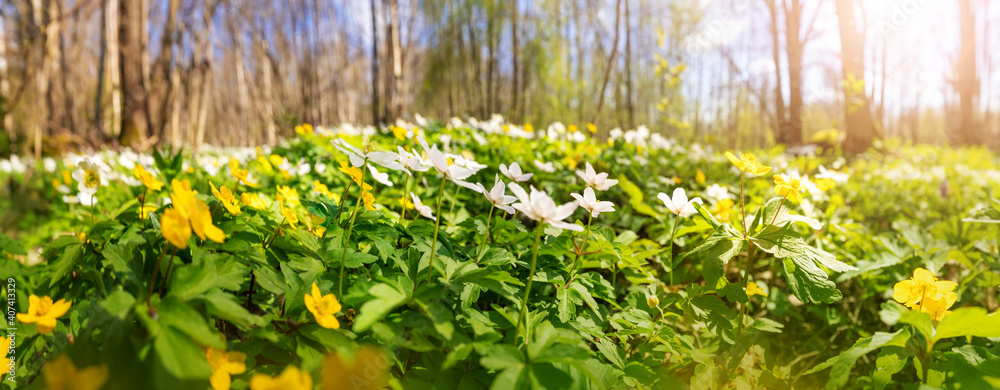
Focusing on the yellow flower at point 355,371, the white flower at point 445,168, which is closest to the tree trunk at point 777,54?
the white flower at point 445,168

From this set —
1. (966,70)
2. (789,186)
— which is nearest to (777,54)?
(789,186)

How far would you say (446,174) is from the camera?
0.96 meters

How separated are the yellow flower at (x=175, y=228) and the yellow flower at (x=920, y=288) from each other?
1.37 metres

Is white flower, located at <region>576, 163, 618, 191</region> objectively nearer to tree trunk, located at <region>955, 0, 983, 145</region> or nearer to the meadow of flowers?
the meadow of flowers

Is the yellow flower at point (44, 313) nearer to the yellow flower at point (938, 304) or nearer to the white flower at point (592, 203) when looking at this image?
the white flower at point (592, 203)

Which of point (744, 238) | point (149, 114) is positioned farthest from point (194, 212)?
point (149, 114)


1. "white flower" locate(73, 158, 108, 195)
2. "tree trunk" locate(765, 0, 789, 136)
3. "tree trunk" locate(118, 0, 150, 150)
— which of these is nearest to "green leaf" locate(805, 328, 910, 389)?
"white flower" locate(73, 158, 108, 195)

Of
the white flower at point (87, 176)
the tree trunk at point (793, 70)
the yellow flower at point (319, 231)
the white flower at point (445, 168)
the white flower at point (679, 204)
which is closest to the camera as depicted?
the white flower at point (445, 168)

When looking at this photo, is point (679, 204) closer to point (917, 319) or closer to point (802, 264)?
point (802, 264)

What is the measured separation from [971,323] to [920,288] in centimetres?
19

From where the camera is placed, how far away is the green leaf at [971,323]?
2.60ft

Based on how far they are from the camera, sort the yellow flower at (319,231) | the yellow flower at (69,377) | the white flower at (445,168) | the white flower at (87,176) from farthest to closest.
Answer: the white flower at (87,176) < the yellow flower at (319,231) < the white flower at (445,168) < the yellow flower at (69,377)

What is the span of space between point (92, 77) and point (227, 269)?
27548 mm

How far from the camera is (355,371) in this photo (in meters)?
0.61
